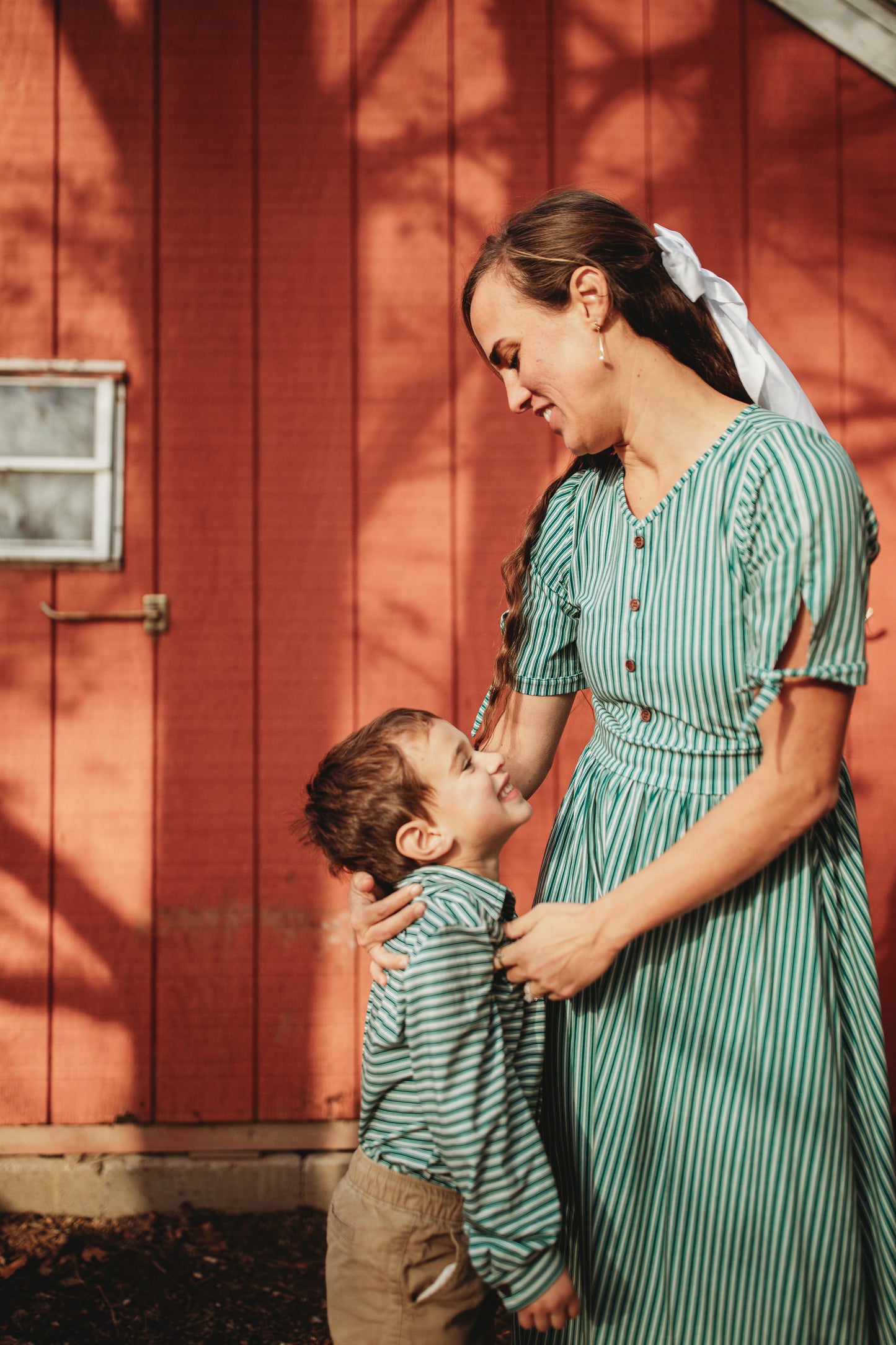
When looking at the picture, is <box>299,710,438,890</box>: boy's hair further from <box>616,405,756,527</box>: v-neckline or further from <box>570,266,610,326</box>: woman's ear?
<box>570,266,610,326</box>: woman's ear

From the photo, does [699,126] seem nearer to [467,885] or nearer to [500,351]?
[500,351]

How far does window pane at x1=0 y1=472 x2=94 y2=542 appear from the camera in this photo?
2.64 metres

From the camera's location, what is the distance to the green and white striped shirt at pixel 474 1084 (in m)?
1.11

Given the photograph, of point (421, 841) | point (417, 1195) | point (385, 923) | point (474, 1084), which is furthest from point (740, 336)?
point (417, 1195)

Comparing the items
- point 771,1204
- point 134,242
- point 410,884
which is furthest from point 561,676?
point 134,242

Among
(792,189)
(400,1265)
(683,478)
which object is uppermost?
(792,189)

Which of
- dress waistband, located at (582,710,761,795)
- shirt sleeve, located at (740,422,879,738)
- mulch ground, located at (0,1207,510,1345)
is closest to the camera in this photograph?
shirt sleeve, located at (740,422,879,738)

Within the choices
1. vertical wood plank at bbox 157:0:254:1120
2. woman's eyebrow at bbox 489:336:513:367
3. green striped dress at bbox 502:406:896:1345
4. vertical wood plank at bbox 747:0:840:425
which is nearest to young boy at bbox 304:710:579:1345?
green striped dress at bbox 502:406:896:1345

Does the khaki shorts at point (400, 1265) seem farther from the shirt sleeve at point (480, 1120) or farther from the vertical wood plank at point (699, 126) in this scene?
the vertical wood plank at point (699, 126)

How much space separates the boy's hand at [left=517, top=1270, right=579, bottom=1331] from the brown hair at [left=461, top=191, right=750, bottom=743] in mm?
1148

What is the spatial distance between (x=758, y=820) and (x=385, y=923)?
1.65 ft

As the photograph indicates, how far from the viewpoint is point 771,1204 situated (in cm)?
110

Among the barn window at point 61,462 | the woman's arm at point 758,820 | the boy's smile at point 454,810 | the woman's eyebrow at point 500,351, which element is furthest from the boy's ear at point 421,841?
the barn window at point 61,462

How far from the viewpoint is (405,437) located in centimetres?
269
